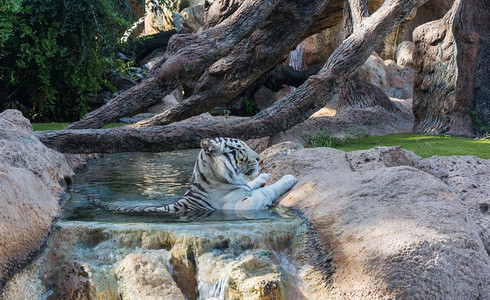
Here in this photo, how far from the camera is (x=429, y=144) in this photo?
7996mm

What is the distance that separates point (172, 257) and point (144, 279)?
1.33 feet

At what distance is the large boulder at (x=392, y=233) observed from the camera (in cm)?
395

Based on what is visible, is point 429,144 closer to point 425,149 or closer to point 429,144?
point 429,144

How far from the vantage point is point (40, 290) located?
14.8 ft

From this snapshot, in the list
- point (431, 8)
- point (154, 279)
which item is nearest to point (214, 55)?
point (154, 279)

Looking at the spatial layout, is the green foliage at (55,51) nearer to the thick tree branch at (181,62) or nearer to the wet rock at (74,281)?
the thick tree branch at (181,62)

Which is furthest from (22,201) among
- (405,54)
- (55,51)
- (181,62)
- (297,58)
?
(405,54)

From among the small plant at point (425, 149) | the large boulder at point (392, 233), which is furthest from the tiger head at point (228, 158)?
the small plant at point (425, 149)

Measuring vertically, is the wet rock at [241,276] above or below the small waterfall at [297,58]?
above

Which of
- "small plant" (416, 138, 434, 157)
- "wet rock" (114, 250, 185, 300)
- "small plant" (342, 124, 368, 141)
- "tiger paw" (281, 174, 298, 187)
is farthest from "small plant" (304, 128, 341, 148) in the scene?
"wet rock" (114, 250, 185, 300)

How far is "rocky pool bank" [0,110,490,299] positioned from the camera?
4008mm

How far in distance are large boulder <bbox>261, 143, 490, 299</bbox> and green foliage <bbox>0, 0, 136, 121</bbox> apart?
25.7 ft

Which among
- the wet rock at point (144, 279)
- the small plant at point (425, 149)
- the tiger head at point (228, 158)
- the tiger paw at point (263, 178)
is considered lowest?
the small plant at point (425, 149)

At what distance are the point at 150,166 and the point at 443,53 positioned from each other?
17.3 ft
